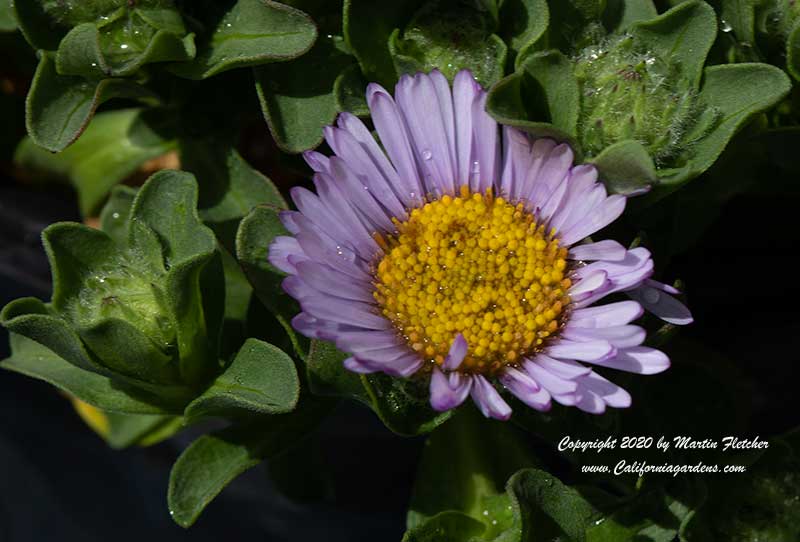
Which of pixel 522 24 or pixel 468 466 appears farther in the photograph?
pixel 468 466

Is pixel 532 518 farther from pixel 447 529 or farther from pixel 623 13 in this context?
pixel 623 13

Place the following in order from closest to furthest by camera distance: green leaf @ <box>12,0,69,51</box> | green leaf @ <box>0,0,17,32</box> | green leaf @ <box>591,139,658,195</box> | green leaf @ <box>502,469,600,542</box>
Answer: green leaf @ <box>591,139,658,195</box>, green leaf @ <box>502,469,600,542</box>, green leaf @ <box>12,0,69,51</box>, green leaf @ <box>0,0,17,32</box>

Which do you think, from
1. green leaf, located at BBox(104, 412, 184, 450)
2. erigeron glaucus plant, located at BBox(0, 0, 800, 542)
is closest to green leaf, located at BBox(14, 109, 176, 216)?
erigeron glaucus plant, located at BBox(0, 0, 800, 542)

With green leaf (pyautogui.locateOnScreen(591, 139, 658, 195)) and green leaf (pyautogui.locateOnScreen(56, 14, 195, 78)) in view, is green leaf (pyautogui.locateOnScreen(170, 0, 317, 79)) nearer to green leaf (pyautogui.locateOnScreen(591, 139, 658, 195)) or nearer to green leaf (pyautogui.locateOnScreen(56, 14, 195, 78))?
green leaf (pyautogui.locateOnScreen(56, 14, 195, 78))

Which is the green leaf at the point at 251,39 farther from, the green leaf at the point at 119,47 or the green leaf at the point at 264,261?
the green leaf at the point at 264,261

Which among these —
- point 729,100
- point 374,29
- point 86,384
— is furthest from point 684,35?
point 86,384

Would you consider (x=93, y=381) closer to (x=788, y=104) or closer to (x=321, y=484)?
(x=321, y=484)

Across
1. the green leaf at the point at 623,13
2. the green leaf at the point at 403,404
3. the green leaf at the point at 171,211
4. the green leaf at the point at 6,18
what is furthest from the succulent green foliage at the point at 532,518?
the green leaf at the point at 6,18
